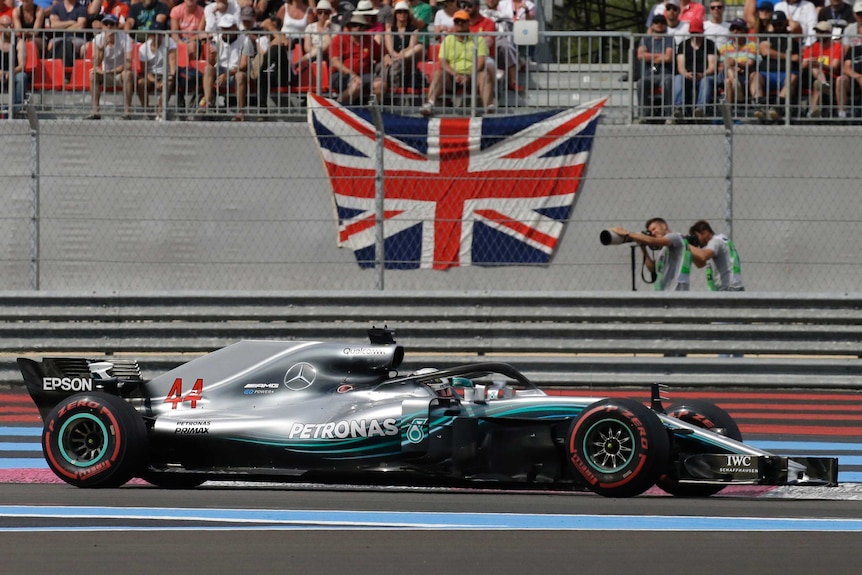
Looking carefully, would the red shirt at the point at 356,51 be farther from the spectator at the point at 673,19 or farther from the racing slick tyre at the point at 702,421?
the racing slick tyre at the point at 702,421

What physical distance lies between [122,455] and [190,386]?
0.57m

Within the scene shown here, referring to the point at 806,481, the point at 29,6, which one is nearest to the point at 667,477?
the point at 806,481

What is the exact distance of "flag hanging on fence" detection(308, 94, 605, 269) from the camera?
44.8ft

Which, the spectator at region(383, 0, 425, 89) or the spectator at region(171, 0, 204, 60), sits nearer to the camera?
the spectator at region(383, 0, 425, 89)

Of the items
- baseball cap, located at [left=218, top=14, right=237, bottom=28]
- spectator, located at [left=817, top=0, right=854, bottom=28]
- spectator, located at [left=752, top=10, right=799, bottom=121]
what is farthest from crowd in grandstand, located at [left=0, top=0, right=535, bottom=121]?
spectator, located at [left=817, top=0, right=854, bottom=28]

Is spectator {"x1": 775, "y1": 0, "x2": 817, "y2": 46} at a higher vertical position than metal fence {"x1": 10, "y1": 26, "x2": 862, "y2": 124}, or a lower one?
higher

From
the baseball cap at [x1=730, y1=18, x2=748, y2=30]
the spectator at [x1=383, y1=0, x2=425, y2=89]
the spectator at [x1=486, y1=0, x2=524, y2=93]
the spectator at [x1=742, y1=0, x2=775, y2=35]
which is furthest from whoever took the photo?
the spectator at [x1=742, y1=0, x2=775, y2=35]

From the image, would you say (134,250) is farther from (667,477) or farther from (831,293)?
(667,477)

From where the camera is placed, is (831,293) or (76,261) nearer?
(831,293)

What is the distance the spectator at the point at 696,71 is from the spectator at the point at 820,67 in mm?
824

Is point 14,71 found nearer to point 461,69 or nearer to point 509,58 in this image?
point 461,69

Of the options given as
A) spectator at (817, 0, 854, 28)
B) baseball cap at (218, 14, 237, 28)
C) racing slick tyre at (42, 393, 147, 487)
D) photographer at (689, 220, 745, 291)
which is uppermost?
spectator at (817, 0, 854, 28)

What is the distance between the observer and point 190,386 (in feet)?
28.0

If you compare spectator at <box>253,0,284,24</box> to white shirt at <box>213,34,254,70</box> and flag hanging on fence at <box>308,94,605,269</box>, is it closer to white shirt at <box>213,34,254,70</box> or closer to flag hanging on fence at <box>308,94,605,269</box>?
white shirt at <box>213,34,254,70</box>
